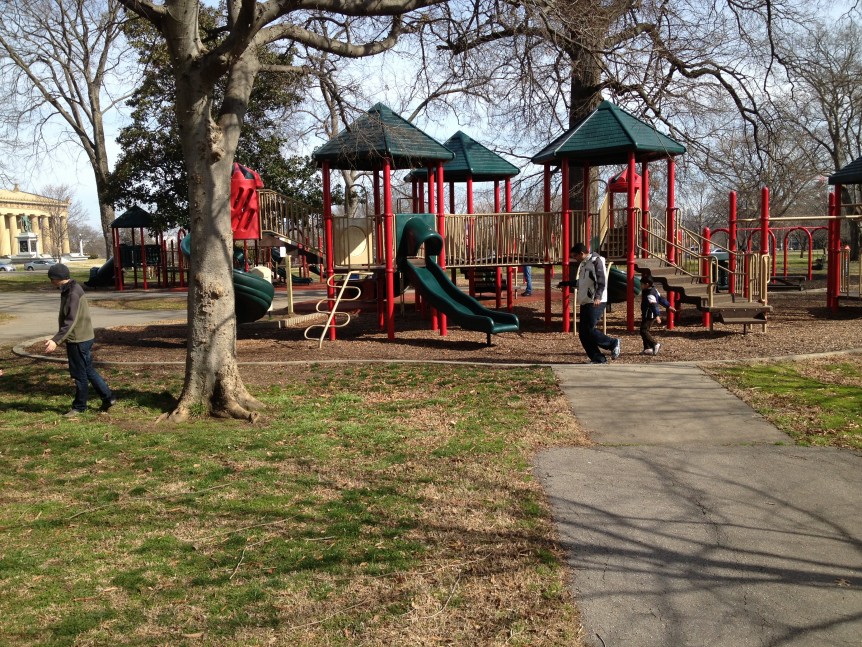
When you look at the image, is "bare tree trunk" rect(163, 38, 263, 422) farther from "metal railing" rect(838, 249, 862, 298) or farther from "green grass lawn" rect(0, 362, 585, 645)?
"metal railing" rect(838, 249, 862, 298)

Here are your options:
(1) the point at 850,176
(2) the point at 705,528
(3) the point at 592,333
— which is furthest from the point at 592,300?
(1) the point at 850,176

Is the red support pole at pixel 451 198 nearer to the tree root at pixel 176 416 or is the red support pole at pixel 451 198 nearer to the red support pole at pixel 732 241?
the red support pole at pixel 732 241

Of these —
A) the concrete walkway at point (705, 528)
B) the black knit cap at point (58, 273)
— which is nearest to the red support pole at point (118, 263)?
the black knit cap at point (58, 273)

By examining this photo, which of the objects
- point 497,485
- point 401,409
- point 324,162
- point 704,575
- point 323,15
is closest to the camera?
point 704,575

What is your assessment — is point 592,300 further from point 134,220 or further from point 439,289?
point 134,220

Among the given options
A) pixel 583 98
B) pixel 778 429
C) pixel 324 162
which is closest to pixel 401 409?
pixel 778 429

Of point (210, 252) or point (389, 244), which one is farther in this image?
point (389, 244)

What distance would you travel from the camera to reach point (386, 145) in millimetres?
14797

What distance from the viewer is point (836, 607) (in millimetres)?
4168

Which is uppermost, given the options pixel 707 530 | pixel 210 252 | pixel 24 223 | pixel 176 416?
pixel 24 223

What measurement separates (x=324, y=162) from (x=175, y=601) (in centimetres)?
1237

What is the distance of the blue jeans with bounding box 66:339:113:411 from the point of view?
30.1 feet

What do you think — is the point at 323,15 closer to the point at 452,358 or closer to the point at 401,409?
the point at 452,358

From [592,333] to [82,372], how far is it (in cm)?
653
